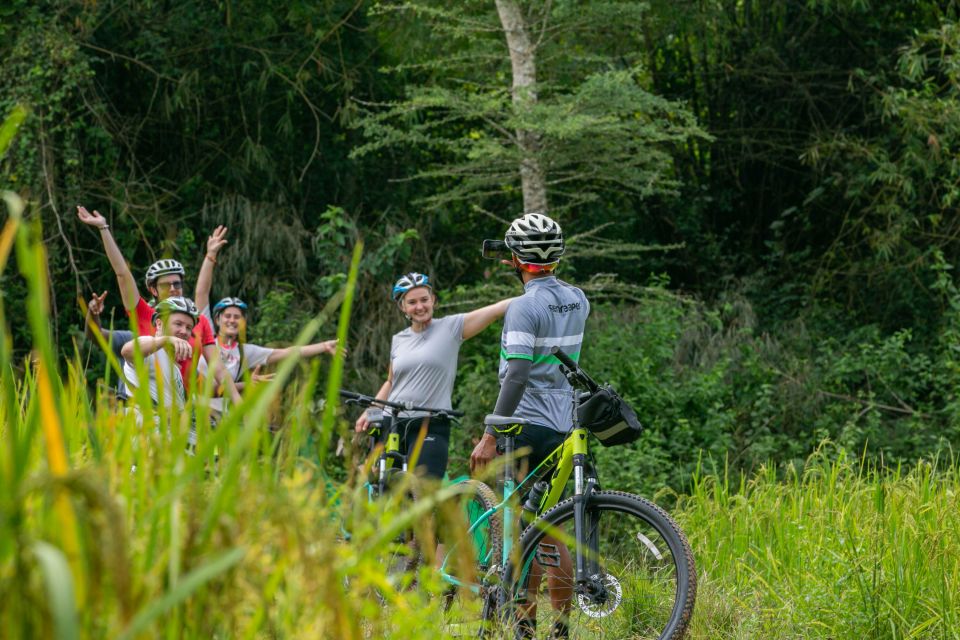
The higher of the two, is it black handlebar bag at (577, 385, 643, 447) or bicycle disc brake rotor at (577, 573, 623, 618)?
black handlebar bag at (577, 385, 643, 447)

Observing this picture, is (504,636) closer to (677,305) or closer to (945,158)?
(677,305)

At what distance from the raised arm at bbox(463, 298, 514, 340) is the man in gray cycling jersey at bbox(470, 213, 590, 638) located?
56 cm

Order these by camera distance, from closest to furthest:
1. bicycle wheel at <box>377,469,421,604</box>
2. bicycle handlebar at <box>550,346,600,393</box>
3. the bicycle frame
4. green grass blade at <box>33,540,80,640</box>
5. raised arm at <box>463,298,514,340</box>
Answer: green grass blade at <box>33,540,80,640</box> → bicycle wheel at <box>377,469,421,604</box> → the bicycle frame → bicycle handlebar at <box>550,346,600,393</box> → raised arm at <box>463,298,514,340</box>

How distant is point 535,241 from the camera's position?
515cm

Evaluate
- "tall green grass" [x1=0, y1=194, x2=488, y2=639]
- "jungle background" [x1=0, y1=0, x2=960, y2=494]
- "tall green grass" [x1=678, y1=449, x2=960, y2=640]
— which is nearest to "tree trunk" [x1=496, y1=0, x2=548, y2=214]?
"jungle background" [x1=0, y1=0, x2=960, y2=494]

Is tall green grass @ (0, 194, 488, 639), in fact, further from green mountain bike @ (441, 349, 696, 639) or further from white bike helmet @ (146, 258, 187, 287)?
white bike helmet @ (146, 258, 187, 287)

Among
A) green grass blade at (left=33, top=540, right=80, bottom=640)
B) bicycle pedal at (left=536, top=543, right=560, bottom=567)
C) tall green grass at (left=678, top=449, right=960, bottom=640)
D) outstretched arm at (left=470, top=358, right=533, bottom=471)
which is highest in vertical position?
green grass blade at (left=33, top=540, right=80, bottom=640)

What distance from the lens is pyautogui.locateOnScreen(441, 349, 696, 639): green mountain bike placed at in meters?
4.35

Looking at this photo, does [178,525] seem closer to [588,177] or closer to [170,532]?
[170,532]

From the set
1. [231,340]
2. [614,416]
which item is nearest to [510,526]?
[614,416]

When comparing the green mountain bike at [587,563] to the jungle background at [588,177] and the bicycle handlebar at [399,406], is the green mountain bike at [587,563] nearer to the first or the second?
the bicycle handlebar at [399,406]

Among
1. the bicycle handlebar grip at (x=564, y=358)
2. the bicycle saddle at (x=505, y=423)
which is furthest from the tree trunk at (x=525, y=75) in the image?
the bicycle handlebar grip at (x=564, y=358)

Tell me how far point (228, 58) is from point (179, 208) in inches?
69.4

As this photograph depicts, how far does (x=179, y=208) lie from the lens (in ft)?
45.8
